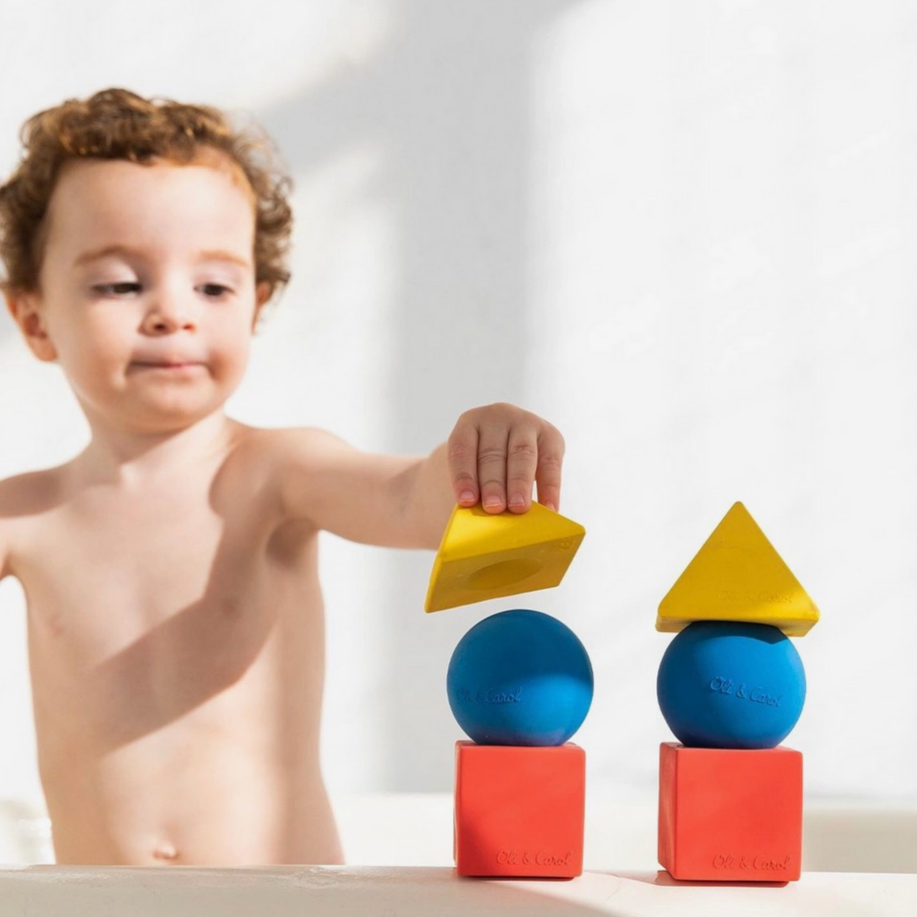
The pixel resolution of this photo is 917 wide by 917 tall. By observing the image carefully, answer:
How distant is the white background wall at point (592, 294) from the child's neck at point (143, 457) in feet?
2.16

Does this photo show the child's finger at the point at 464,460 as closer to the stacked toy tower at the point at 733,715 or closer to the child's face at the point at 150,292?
the stacked toy tower at the point at 733,715

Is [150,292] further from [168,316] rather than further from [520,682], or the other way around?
[520,682]

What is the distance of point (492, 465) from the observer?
769 millimetres

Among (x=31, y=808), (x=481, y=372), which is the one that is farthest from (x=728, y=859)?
(x=481, y=372)

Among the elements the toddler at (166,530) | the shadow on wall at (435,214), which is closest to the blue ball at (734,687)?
the toddler at (166,530)

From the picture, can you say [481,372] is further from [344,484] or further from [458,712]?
[458,712]

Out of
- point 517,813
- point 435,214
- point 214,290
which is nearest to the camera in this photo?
point 517,813

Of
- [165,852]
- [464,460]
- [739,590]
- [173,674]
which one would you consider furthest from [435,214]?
[739,590]

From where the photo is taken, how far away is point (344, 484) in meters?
1.11

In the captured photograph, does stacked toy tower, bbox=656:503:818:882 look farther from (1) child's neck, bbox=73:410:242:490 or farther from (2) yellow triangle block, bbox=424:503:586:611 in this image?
(1) child's neck, bbox=73:410:242:490

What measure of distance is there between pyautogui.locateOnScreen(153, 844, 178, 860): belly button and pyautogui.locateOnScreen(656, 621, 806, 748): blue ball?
1.97ft

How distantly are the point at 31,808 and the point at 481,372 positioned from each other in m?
0.83

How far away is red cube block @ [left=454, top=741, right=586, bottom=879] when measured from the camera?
66 centimetres

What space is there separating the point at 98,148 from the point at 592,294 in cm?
89
